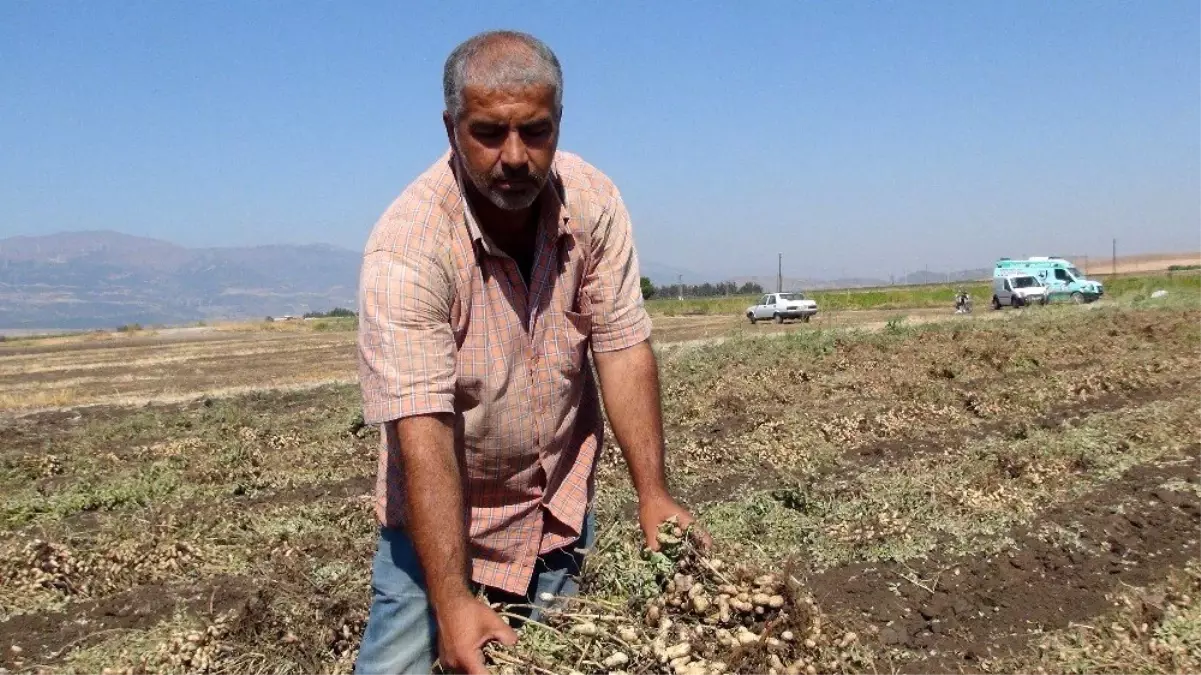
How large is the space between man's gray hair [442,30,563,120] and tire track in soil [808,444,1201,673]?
148 inches

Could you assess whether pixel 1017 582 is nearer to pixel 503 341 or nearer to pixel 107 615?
pixel 503 341

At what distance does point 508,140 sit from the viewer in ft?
8.35

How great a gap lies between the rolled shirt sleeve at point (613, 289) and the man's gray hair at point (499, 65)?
516 mm

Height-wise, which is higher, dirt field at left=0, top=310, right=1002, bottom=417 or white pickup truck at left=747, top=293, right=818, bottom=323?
white pickup truck at left=747, top=293, right=818, bottom=323

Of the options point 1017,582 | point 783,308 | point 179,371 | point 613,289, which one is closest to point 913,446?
point 1017,582

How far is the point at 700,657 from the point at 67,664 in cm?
466

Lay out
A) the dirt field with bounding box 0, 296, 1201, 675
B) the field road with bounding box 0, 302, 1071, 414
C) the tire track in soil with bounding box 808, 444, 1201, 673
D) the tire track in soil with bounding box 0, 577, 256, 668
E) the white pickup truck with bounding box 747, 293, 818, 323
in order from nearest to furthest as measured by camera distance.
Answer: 1. the dirt field with bounding box 0, 296, 1201, 675
2. the tire track in soil with bounding box 808, 444, 1201, 673
3. the tire track in soil with bounding box 0, 577, 256, 668
4. the field road with bounding box 0, 302, 1071, 414
5. the white pickup truck with bounding box 747, 293, 818, 323

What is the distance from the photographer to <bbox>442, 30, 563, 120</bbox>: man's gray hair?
250 cm

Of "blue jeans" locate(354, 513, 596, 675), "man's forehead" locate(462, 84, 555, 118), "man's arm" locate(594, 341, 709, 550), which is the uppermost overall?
"man's forehead" locate(462, 84, 555, 118)

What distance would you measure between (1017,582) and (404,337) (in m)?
5.15

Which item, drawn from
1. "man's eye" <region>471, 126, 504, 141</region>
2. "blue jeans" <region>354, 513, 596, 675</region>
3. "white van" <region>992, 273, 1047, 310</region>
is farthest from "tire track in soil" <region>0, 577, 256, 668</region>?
"white van" <region>992, 273, 1047, 310</region>

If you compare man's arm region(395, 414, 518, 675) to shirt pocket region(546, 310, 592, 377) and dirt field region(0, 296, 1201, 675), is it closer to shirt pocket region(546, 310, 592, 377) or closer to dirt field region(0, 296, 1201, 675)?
dirt field region(0, 296, 1201, 675)

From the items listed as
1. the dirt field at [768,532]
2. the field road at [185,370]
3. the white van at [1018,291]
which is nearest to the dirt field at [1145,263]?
the white van at [1018,291]

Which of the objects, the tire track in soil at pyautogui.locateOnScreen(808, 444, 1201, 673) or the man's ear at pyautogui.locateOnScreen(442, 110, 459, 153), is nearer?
the man's ear at pyautogui.locateOnScreen(442, 110, 459, 153)
